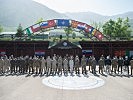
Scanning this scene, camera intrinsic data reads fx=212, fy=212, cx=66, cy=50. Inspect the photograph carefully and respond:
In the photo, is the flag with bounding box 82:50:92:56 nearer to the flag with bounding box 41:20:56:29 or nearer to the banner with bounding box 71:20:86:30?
the banner with bounding box 71:20:86:30

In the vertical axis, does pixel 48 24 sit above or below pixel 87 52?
above

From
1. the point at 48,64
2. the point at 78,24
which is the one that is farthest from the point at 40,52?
the point at 48,64

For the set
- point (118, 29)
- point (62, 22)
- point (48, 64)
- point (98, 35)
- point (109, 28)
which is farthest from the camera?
point (109, 28)

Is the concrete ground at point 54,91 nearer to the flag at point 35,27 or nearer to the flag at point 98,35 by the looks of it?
the flag at point 98,35

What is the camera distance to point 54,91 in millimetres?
15336

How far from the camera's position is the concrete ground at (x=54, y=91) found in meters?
13.7

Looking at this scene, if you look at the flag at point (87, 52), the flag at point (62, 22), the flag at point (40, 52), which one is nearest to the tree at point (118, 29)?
the flag at point (62, 22)

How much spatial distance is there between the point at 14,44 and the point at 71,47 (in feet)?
29.3

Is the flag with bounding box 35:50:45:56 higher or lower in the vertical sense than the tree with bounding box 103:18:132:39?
lower

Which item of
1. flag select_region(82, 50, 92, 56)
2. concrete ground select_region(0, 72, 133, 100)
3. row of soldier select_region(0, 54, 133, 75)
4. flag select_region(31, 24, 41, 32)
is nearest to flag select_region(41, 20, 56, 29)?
flag select_region(31, 24, 41, 32)

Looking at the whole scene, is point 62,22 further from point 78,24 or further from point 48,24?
point 78,24

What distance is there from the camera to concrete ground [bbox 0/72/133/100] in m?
13.7

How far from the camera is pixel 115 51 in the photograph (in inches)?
1319

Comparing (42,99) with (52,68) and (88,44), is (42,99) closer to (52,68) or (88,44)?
(52,68)
